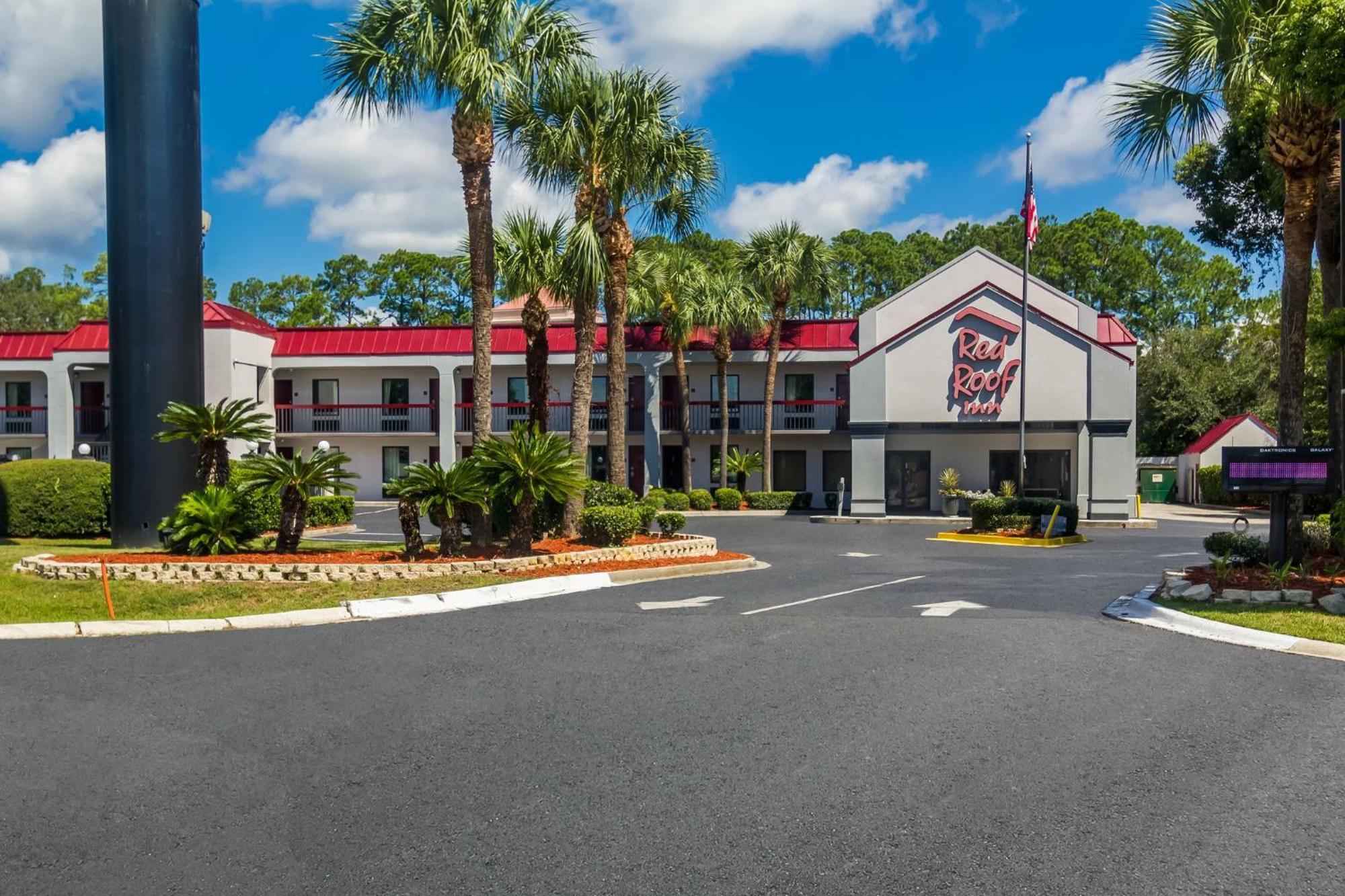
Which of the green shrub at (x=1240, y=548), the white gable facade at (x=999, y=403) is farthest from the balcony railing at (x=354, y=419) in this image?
the green shrub at (x=1240, y=548)

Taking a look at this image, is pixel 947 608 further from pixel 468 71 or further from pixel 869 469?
pixel 869 469

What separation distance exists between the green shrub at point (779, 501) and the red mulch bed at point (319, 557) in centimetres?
2022

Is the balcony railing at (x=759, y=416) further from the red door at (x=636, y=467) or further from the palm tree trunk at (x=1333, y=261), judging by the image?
the palm tree trunk at (x=1333, y=261)

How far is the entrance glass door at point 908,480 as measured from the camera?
36438 millimetres

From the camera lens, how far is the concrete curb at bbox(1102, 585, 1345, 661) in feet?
33.6

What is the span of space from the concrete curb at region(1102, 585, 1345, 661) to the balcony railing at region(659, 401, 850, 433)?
89.0 ft

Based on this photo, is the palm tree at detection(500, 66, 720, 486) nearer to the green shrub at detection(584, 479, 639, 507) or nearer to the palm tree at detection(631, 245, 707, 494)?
the green shrub at detection(584, 479, 639, 507)

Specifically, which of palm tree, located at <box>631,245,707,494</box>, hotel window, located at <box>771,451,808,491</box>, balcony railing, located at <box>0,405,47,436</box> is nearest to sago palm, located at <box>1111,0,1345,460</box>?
palm tree, located at <box>631,245,707,494</box>

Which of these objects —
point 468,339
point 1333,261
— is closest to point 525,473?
point 1333,261

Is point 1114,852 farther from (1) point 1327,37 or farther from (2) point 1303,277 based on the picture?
(2) point 1303,277

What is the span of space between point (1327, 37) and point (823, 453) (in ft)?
99.9

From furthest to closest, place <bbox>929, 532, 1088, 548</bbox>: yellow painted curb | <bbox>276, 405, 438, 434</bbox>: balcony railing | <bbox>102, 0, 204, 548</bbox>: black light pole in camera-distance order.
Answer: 1. <bbox>276, 405, 438, 434</bbox>: balcony railing
2. <bbox>929, 532, 1088, 548</bbox>: yellow painted curb
3. <bbox>102, 0, 204, 548</bbox>: black light pole

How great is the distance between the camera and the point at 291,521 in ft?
53.2

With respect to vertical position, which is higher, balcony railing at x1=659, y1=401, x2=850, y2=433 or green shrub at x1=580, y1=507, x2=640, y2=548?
balcony railing at x1=659, y1=401, x2=850, y2=433
